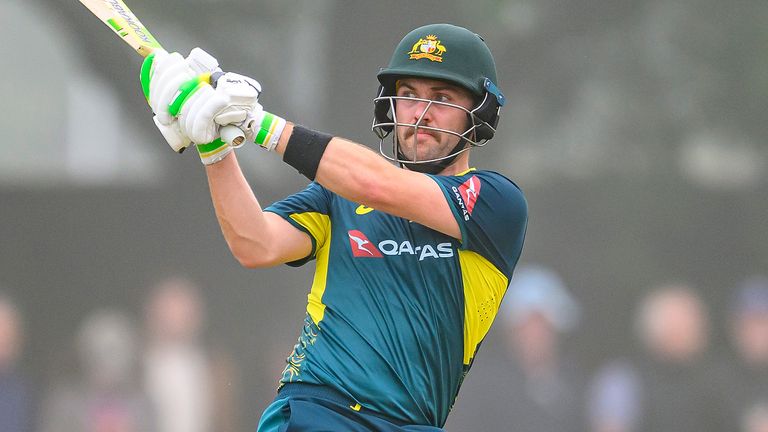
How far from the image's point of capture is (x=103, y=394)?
7.14m

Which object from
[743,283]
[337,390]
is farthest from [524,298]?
[337,390]

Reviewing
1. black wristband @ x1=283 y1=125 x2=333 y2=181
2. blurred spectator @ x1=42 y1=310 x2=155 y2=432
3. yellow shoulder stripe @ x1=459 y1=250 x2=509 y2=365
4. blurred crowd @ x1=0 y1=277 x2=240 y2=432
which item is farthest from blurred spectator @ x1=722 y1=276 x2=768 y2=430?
black wristband @ x1=283 y1=125 x2=333 y2=181

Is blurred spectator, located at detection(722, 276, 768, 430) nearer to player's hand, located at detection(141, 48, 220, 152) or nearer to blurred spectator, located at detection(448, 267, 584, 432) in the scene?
blurred spectator, located at detection(448, 267, 584, 432)

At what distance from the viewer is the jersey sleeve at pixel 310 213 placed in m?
3.82

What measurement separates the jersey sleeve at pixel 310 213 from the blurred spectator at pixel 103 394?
355cm

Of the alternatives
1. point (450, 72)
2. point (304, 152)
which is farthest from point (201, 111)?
point (450, 72)

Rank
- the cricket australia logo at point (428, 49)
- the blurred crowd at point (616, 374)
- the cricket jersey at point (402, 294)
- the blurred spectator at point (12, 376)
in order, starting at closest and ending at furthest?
the cricket jersey at point (402, 294) → the cricket australia logo at point (428, 49) → the blurred spectator at point (12, 376) → the blurred crowd at point (616, 374)

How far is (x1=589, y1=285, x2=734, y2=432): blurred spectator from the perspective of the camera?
709 centimetres

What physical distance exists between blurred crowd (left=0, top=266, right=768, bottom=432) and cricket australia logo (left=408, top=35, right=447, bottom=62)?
11.5 ft

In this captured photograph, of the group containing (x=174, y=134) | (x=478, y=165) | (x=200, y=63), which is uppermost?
(x=478, y=165)

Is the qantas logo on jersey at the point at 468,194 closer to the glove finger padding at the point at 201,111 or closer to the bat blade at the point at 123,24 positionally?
the glove finger padding at the point at 201,111

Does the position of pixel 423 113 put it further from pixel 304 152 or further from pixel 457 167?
pixel 304 152

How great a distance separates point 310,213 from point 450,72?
0.69 metres

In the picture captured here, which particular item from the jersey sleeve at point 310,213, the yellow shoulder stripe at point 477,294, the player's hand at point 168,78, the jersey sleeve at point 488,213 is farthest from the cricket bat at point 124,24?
the yellow shoulder stripe at point 477,294
